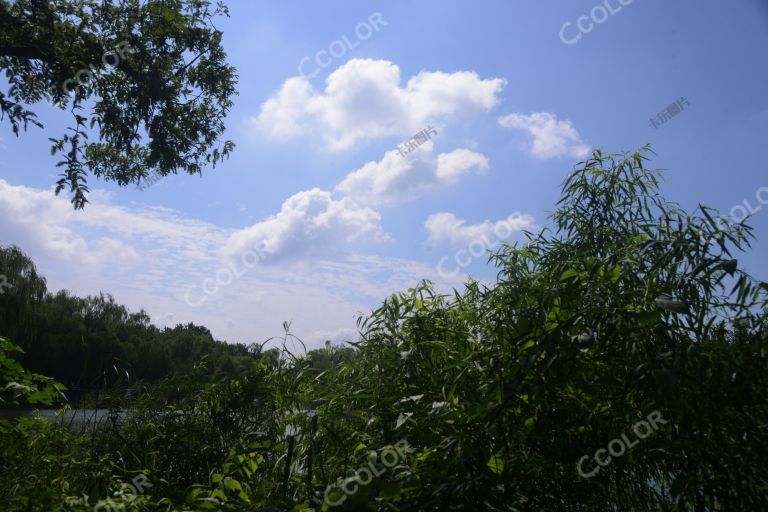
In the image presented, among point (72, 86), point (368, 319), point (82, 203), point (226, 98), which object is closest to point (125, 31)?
point (72, 86)

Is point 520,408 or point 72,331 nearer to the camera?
point 520,408

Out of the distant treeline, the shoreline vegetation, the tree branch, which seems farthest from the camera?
the distant treeline

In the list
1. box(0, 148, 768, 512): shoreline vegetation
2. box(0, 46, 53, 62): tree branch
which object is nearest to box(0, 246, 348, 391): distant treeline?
box(0, 148, 768, 512): shoreline vegetation

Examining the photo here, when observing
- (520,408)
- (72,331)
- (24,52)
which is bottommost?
(520,408)

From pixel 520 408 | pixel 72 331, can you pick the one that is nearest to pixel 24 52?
pixel 520 408

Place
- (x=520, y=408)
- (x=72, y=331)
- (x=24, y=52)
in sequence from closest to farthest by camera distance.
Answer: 1. (x=520, y=408)
2. (x=24, y=52)
3. (x=72, y=331)

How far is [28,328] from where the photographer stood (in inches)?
640

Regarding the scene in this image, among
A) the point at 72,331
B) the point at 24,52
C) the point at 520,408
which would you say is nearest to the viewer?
the point at 520,408

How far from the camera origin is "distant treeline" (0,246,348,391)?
52.8ft

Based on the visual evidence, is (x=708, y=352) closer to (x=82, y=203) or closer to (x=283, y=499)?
(x=283, y=499)

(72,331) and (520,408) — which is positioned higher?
(72,331)

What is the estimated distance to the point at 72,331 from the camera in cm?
2342

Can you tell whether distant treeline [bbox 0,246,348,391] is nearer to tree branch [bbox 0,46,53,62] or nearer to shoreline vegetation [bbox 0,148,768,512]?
shoreline vegetation [bbox 0,148,768,512]

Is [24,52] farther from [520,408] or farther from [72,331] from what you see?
[72,331]
